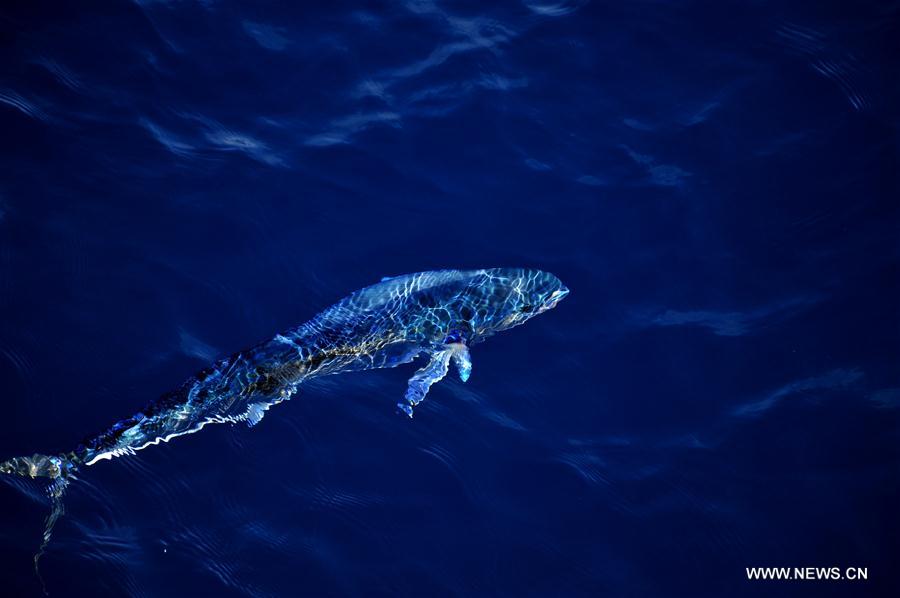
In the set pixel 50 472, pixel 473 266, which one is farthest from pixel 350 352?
pixel 50 472

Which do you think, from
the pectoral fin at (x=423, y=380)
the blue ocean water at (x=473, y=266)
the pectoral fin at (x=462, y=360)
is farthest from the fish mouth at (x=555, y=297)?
the pectoral fin at (x=423, y=380)

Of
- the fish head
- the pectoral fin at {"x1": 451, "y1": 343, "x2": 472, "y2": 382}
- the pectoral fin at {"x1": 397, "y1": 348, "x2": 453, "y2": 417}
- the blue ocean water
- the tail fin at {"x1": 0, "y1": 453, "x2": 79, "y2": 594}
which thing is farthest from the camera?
the fish head

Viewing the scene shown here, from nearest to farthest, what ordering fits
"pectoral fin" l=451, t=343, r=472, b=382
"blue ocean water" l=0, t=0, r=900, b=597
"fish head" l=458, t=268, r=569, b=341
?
"blue ocean water" l=0, t=0, r=900, b=597
"pectoral fin" l=451, t=343, r=472, b=382
"fish head" l=458, t=268, r=569, b=341

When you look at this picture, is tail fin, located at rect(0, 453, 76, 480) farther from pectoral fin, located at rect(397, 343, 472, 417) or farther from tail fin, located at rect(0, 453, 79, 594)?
pectoral fin, located at rect(397, 343, 472, 417)

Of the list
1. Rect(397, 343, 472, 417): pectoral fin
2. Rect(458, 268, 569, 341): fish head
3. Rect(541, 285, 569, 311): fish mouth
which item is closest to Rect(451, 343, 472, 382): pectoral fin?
Rect(397, 343, 472, 417): pectoral fin

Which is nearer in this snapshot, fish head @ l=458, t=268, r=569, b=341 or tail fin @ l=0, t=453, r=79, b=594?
tail fin @ l=0, t=453, r=79, b=594

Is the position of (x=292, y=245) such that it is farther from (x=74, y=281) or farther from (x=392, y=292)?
(x=74, y=281)
